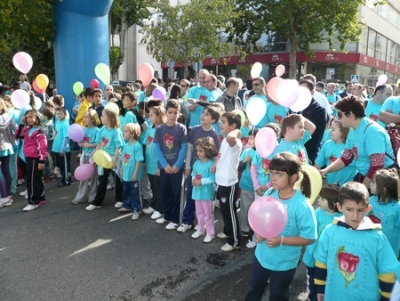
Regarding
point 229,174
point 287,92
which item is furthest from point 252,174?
Result: point 287,92

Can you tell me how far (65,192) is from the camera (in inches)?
255

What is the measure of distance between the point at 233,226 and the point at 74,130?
2951 mm

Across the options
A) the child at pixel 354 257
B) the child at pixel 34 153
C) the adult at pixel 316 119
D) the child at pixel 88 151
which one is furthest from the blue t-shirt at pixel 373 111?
the child at pixel 34 153

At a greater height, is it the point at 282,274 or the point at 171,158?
the point at 171,158

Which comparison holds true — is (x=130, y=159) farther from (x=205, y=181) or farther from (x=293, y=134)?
(x=293, y=134)

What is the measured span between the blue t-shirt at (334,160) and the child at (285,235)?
135 centimetres

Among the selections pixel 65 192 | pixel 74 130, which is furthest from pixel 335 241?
pixel 65 192

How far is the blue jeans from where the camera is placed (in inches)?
207

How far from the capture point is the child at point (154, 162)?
16.9 feet

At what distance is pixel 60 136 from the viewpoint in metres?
6.59

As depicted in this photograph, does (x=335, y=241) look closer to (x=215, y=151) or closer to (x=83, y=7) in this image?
(x=215, y=151)

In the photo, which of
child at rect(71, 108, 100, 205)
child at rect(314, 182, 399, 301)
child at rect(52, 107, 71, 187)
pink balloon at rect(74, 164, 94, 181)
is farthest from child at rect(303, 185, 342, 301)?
child at rect(52, 107, 71, 187)

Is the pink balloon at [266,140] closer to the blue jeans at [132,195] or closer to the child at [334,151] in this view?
the child at [334,151]

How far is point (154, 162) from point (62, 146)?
87.6 inches
